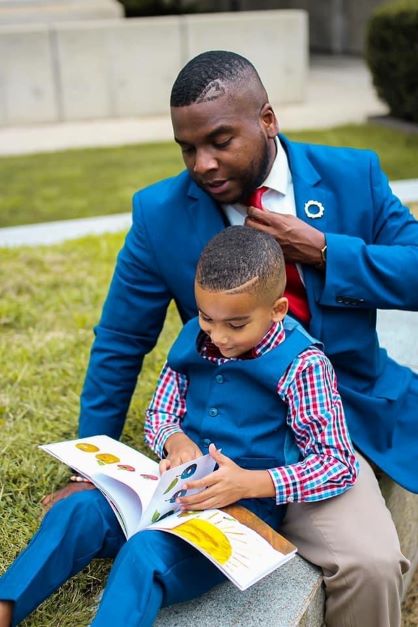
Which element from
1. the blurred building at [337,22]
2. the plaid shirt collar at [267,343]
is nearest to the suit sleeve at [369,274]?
the plaid shirt collar at [267,343]

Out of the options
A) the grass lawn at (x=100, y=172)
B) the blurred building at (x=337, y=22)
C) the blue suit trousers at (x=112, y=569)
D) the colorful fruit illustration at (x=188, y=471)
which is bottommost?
the blurred building at (x=337, y=22)

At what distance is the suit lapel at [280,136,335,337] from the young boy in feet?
0.54

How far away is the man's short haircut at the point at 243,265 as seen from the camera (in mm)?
2152

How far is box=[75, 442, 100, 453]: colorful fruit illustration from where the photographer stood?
2365 millimetres

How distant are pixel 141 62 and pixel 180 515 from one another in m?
9.95

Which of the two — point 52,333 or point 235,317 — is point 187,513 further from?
point 52,333

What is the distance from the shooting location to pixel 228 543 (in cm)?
203

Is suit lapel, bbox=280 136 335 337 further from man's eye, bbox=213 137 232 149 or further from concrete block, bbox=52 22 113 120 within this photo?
concrete block, bbox=52 22 113 120

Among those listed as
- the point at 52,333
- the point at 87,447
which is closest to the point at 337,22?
the point at 52,333

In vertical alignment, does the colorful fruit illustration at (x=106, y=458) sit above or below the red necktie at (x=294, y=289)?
below

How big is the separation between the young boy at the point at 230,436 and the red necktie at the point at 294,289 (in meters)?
0.17

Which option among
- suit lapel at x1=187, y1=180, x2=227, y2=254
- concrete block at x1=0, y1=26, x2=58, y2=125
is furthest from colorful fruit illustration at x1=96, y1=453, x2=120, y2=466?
concrete block at x1=0, y1=26, x2=58, y2=125

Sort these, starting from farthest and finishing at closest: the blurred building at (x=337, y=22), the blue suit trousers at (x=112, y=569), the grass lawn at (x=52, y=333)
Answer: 1. the blurred building at (x=337, y=22)
2. the grass lawn at (x=52, y=333)
3. the blue suit trousers at (x=112, y=569)

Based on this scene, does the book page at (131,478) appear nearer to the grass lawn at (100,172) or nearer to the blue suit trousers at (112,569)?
the blue suit trousers at (112,569)
